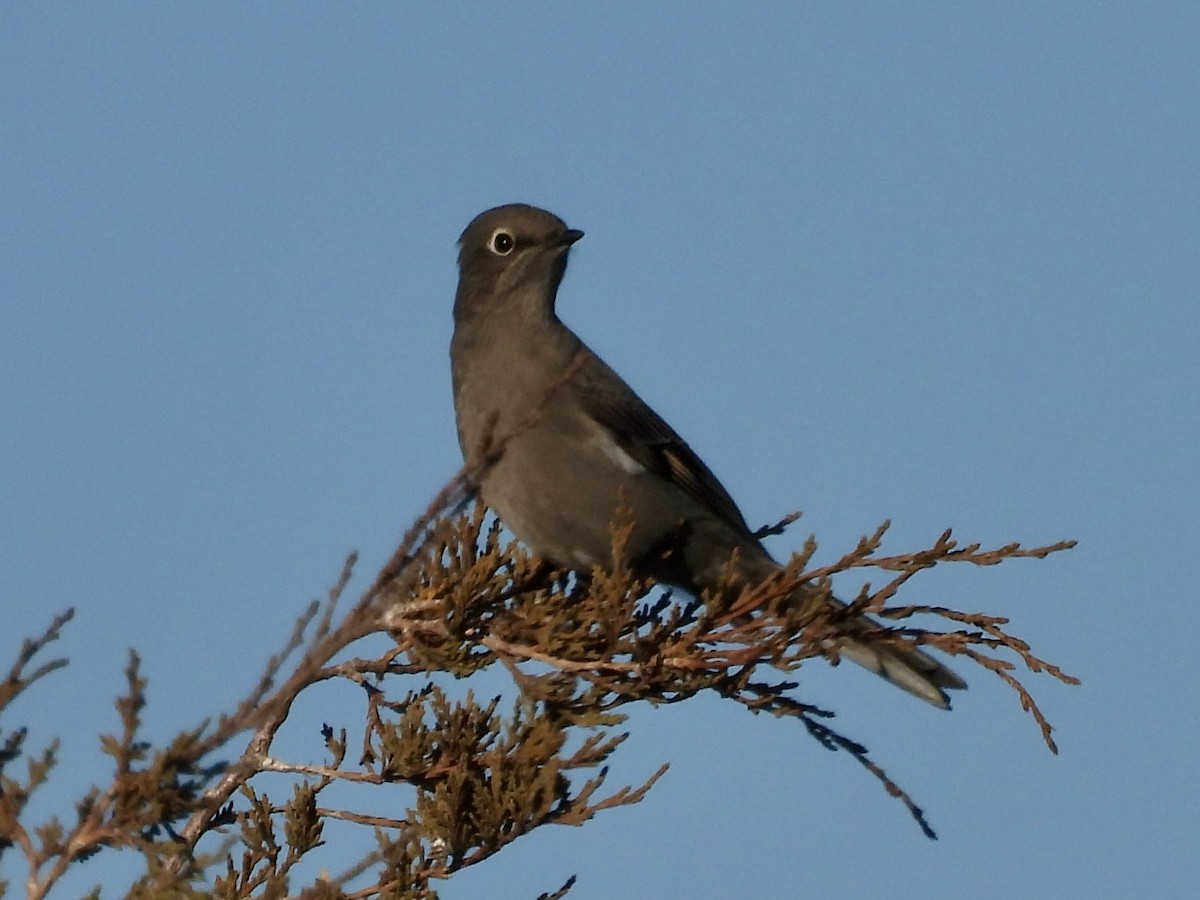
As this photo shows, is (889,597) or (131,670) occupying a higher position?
(131,670)

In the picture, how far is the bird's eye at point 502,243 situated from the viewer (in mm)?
9367

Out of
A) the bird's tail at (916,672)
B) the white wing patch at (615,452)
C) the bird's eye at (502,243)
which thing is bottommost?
the bird's tail at (916,672)

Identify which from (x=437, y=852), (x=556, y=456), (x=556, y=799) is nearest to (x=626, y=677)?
(x=556, y=799)

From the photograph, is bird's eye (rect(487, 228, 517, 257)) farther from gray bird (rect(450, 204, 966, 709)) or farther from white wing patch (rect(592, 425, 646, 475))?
white wing patch (rect(592, 425, 646, 475))

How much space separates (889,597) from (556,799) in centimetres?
150

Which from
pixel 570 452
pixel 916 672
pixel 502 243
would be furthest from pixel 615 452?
pixel 916 672

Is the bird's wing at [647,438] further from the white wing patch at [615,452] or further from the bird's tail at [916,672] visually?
the bird's tail at [916,672]

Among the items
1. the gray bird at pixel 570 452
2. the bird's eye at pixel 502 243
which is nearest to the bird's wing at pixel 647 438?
the gray bird at pixel 570 452

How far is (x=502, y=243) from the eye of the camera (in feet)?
30.9

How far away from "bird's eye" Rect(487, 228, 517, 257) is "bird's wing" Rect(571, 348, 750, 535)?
97 centimetres

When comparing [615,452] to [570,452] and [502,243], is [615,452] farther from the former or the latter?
[502,243]

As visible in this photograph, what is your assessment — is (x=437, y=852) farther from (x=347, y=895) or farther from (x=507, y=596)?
(x=507, y=596)

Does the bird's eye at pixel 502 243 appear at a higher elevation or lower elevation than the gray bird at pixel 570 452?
higher

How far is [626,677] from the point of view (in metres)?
6.23
